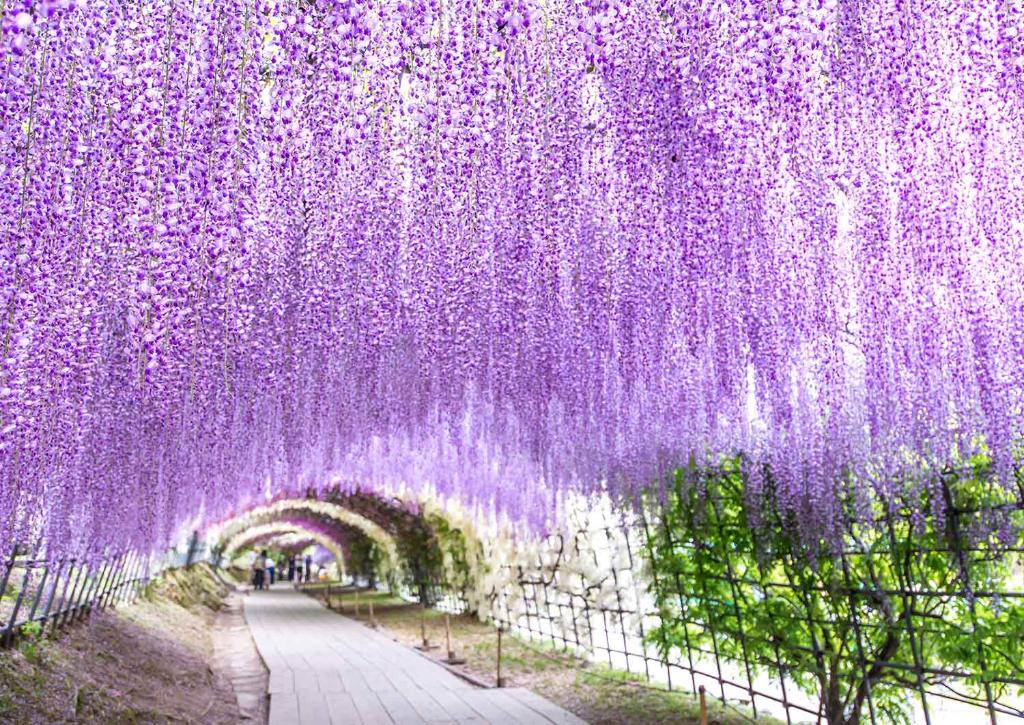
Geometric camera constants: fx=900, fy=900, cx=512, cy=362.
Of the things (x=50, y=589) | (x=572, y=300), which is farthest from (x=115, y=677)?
(x=572, y=300)

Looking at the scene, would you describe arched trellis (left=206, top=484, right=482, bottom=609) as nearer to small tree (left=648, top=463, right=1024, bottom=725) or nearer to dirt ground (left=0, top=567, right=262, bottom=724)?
dirt ground (left=0, top=567, right=262, bottom=724)

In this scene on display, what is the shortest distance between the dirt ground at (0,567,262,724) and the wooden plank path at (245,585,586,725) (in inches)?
22.2

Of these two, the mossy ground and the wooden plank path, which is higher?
the mossy ground

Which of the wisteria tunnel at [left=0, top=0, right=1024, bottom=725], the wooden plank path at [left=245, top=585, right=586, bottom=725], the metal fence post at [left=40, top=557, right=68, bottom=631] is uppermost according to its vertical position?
the wisteria tunnel at [left=0, top=0, right=1024, bottom=725]

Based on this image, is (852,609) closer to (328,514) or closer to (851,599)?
(851,599)

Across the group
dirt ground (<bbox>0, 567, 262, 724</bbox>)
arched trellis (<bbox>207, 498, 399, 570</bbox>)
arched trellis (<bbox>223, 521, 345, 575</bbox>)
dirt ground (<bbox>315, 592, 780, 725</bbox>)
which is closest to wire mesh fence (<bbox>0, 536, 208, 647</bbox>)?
dirt ground (<bbox>0, 567, 262, 724</bbox>)

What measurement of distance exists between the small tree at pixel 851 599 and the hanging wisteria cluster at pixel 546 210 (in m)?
0.39

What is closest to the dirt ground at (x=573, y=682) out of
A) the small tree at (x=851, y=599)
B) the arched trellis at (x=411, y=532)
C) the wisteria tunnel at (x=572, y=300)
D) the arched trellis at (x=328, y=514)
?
the wisteria tunnel at (x=572, y=300)

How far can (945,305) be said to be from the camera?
400 cm

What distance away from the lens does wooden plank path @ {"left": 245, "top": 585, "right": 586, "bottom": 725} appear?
6758 mm

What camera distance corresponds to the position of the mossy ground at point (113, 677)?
5.00 m

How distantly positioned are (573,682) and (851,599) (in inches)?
156

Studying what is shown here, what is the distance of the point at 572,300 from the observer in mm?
5586

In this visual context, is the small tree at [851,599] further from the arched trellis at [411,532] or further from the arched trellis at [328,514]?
the arched trellis at [328,514]
